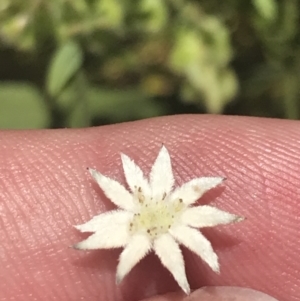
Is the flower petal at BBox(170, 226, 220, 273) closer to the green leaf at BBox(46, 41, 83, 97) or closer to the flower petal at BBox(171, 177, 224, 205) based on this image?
the flower petal at BBox(171, 177, 224, 205)

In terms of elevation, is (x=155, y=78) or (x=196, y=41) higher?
(x=196, y=41)

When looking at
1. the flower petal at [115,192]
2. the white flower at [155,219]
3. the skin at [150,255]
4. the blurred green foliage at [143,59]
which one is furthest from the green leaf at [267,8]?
the flower petal at [115,192]

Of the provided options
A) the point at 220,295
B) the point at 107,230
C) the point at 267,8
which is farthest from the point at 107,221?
the point at 267,8

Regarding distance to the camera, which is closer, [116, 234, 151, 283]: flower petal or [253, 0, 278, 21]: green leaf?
[116, 234, 151, 283]: flower petal

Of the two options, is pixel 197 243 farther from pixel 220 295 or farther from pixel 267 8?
pixel 267 8

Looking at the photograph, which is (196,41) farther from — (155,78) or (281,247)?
(281,247)

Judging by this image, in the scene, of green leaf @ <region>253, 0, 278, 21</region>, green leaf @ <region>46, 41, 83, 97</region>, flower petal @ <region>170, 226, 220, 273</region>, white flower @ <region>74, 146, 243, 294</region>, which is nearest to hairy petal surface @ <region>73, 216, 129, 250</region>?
white flower @ <region>74, 146, 243, 294</region>

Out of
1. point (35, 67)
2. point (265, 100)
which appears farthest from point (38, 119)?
point (265, 100)
